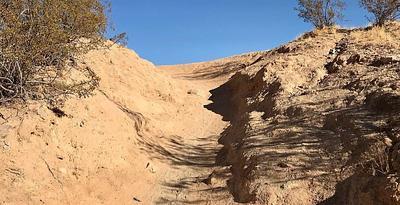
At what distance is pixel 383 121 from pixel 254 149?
2041mm

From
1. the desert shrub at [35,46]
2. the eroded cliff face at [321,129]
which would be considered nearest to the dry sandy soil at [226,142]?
the eroded cliff face at [321,129]

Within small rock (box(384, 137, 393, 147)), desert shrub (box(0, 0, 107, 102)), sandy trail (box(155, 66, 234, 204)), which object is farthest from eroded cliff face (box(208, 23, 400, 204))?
desert shrub (box(0, 0, 107, 102))

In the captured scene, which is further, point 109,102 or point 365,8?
point 365,8

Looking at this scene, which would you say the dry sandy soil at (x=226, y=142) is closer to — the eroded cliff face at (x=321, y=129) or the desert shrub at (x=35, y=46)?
the eroded cliff face at (x=321, y=129)

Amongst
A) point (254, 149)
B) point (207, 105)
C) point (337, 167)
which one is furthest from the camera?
point (207, 105)

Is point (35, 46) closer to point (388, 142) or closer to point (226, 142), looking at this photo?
point (226, 142)

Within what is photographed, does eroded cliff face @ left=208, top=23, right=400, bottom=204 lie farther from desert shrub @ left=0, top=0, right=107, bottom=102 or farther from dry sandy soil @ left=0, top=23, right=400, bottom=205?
desert shrub @ left=0, top=0, right=107, bottom=102

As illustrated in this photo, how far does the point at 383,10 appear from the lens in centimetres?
1500

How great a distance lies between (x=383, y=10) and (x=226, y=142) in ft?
28.6

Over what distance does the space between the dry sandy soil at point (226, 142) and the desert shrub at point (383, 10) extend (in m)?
3.60

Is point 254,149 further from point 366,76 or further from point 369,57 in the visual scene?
point 369,57

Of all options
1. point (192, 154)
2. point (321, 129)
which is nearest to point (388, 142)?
point (321, 129)

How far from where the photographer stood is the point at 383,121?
6.55 metres

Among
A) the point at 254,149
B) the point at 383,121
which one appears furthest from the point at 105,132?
the point at 383,121
